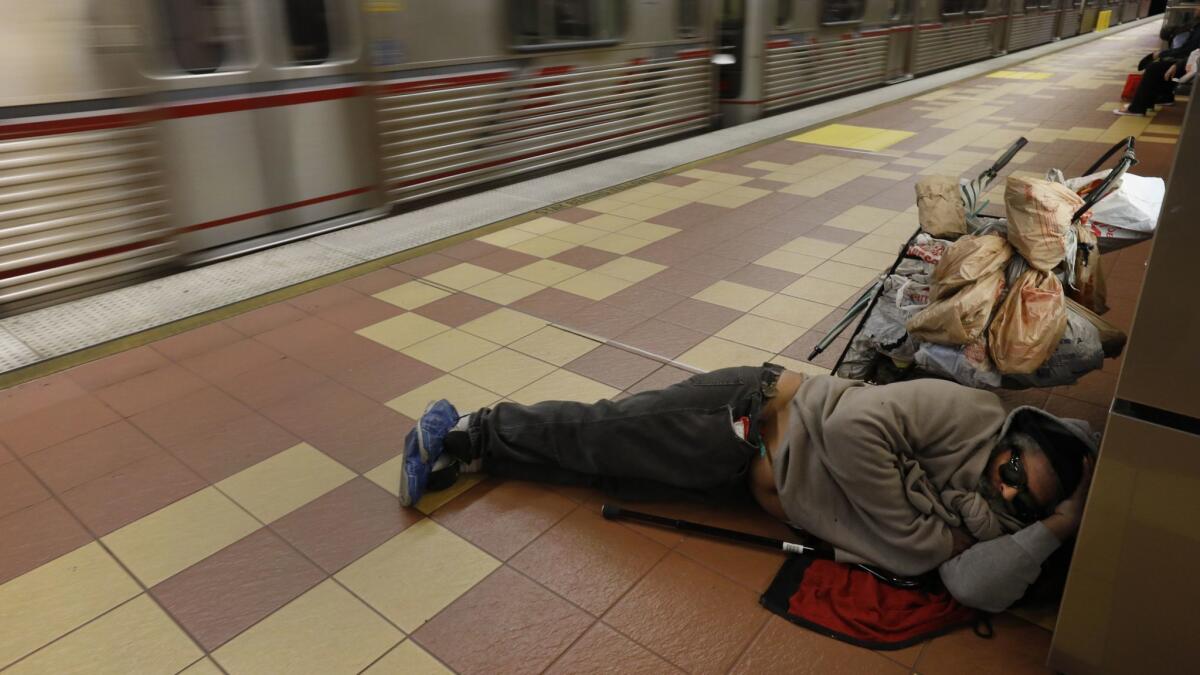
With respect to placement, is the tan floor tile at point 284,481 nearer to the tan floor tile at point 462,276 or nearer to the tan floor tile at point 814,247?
the tan floor tile at point 462,276

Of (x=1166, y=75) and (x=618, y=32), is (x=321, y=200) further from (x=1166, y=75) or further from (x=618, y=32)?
(x=1166, y=75)

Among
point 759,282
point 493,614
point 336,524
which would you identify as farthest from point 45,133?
point 759,282

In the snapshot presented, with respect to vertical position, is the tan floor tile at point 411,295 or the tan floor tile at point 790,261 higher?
the tan floor tile at point 790,261

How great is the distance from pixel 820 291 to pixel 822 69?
24.2ft

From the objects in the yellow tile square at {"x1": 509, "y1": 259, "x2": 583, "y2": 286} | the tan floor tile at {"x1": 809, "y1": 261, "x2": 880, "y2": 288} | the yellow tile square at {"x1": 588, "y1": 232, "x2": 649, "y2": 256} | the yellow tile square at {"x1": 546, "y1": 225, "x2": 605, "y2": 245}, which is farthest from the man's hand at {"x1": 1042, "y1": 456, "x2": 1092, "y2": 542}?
the yellow tile square at {"x1": 546, "y1": 225, "x2": 605, "y2": 245}

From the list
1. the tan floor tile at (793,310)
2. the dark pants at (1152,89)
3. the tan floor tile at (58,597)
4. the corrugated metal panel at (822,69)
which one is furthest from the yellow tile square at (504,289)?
the dark pants at (1152,89)

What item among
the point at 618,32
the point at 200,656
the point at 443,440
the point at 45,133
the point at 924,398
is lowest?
the point at 200,656

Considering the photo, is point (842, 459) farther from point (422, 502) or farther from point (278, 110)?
point (278, 110)

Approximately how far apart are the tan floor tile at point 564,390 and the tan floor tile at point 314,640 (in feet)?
3.92

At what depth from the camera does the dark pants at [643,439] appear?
7.85 feet

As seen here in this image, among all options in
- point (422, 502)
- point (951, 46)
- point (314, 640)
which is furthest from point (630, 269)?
point (951, 46)

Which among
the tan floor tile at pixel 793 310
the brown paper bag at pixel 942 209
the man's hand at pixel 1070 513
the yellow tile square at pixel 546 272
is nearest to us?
the man's hand at pixel 1070 513

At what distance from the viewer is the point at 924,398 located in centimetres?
217

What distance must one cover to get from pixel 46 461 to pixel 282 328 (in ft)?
4.13
